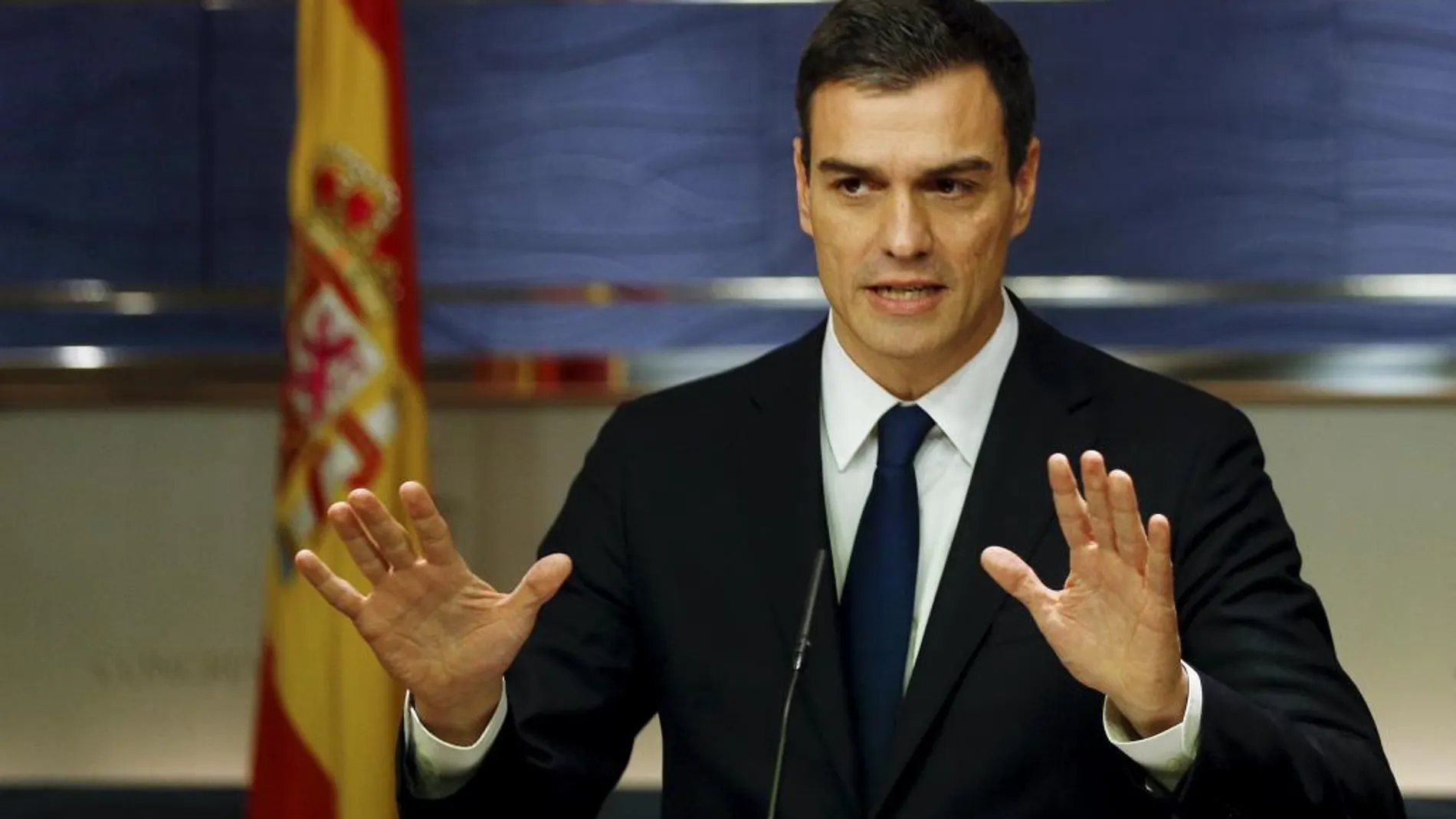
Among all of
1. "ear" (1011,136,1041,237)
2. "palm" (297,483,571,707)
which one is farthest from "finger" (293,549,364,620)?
"ear" (1011,136,1041,237)

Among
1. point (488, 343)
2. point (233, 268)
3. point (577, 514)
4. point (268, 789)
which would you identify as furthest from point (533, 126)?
point (577, 514)

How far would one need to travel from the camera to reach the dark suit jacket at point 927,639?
5.28ft

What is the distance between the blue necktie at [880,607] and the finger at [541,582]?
0.33m

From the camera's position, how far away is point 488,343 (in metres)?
3.53

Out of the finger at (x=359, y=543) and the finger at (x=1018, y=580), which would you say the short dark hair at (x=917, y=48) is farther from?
the finger at (x=359, y=543)

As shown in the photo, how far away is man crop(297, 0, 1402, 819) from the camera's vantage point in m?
1.50

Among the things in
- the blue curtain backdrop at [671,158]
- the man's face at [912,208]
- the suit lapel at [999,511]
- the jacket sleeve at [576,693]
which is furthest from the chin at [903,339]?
the blue curtain backdrop at [671,158]

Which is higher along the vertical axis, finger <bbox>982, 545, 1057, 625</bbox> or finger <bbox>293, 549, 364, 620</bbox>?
finger <bbox>982, 545, 1057, 625</bbox>

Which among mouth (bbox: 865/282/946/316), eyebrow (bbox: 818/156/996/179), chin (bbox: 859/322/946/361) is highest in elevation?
eyebrow (bbox: 818/156/996/179)

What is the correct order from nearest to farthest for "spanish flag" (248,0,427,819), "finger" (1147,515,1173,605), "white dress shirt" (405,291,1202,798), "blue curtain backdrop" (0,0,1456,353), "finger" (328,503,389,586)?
"finger" (1147,515,1173,605), "finger" (328,503,389,586), "white dress shirt" (405,291,1202,798), "spanish flag" (248,0,427,819), "blue curtain backdrop" (0,0,1456,353)

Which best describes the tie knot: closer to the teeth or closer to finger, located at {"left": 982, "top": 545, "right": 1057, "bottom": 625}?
the teeth

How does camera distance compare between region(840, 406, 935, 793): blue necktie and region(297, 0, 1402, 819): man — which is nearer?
region(297, 0, 1402, 819): man

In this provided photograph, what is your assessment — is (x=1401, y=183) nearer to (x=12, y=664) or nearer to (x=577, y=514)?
(x=577, y=514)

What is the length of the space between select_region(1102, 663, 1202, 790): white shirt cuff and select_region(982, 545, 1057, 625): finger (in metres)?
0.12
